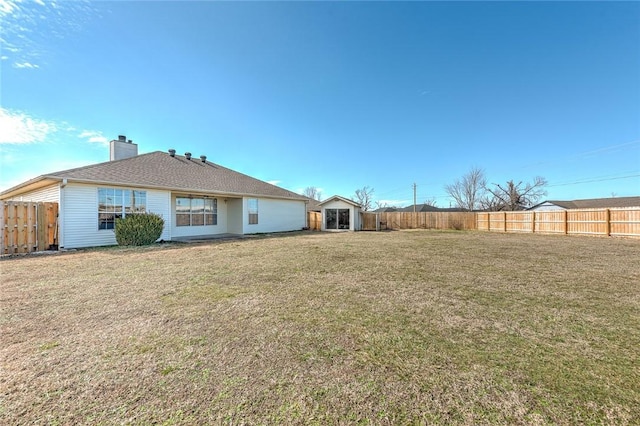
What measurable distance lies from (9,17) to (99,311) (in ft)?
28.9

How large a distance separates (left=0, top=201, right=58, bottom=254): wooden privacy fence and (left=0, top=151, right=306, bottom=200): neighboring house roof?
1.17 meters

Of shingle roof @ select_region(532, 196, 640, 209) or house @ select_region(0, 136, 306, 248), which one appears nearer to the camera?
house @ select_region(0, 136, 306, 248)

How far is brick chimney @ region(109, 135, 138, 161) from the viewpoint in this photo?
49.9ft

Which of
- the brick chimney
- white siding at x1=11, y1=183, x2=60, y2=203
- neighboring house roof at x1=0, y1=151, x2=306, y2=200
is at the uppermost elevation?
the brick chimney

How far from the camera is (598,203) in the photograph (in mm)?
34156

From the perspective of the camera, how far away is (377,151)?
78.4ft

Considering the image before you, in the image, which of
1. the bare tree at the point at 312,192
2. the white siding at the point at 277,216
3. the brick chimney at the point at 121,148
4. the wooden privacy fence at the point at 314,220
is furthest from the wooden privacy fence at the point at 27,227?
the bare tree at the point at 312,192

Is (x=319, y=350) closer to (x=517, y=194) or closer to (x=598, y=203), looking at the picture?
(x=517, y=194)

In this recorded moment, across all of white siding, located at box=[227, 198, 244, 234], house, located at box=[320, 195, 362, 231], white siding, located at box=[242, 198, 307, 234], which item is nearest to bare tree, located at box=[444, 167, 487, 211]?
house, located at box=[320, 195, 362, 231]

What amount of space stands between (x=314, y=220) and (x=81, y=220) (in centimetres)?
1583

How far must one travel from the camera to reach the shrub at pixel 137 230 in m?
10.3

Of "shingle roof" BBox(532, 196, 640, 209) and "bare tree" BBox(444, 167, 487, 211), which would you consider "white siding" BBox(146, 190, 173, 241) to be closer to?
"bare tree" BBox(444, 167, 487, 211)

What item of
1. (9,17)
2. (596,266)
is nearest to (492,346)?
(596,266)

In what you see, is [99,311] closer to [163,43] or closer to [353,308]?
[353,308]
